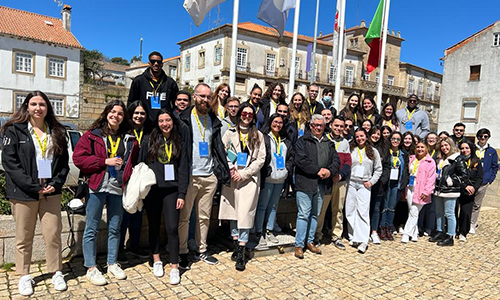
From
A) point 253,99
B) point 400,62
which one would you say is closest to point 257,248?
point 253,99

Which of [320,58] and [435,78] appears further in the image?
[435,78]

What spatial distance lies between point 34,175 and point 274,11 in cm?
742

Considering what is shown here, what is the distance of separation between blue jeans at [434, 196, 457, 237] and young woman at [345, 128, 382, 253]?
1.71 metres

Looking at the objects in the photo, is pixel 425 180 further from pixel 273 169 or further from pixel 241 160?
pixel 241 160

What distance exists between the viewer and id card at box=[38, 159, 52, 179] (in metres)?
3.54

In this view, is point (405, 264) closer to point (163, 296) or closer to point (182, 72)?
point (163, 296)

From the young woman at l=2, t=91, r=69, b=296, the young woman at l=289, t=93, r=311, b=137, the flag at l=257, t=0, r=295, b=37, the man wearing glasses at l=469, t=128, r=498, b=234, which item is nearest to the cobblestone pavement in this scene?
the young woman at l=2, t=91, r=69, b=296

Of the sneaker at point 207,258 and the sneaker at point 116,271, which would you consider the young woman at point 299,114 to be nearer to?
the sneaker at point 207,258

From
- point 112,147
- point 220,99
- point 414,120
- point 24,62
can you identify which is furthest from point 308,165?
point 24,62

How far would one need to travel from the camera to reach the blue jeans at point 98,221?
12.8ft

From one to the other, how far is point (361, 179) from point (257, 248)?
2.02 meters

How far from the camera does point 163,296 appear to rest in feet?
12.4

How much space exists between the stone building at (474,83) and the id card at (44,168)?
31328 mm

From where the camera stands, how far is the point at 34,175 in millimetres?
3545
